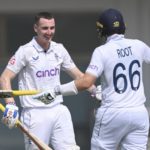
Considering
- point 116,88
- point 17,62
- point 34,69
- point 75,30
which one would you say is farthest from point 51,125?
point 75,30

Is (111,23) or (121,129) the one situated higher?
(111,23)

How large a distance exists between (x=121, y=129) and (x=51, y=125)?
127 centimetres

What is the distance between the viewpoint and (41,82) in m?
7.64

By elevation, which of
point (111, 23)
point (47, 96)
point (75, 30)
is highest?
point (111, 23)

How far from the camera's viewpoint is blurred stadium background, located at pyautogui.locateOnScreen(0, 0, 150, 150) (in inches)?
391

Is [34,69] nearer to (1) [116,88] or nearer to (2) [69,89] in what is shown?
(2) [69,89]

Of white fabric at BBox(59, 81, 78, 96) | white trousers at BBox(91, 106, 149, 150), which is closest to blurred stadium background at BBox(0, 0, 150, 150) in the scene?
white trousers at BBox(91, 106, 149, 150)

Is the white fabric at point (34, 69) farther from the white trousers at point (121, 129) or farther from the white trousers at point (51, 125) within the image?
the white trousers at point (121, 129)

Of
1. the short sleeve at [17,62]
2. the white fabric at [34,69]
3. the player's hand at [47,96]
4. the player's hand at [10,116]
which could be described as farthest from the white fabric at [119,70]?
the short sleeve at [17,62]

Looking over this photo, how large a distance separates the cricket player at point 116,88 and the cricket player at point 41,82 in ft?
3.44

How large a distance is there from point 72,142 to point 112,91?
140 cm

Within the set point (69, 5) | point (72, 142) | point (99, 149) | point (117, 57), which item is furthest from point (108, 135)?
point (69, 5)

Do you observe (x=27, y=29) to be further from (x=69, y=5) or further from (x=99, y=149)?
(x=99, y=149)

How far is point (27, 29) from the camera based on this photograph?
1006 cm
